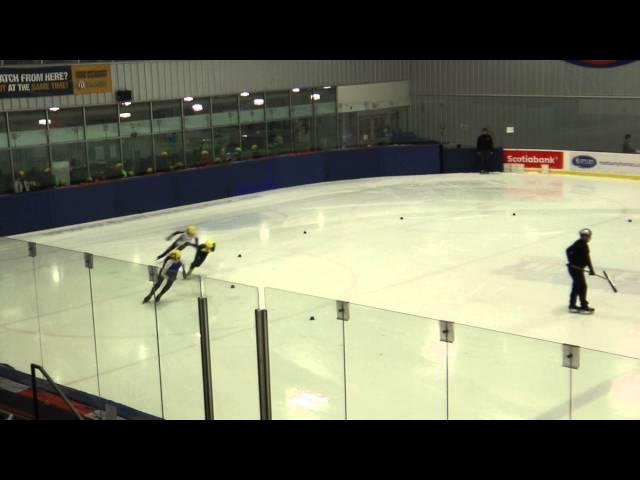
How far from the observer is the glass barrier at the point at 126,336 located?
951 centimetres

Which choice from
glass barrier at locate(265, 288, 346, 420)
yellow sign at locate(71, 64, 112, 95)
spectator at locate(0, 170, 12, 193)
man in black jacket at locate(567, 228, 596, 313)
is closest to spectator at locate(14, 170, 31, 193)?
spectator at locate(0, 170, 12, 193)

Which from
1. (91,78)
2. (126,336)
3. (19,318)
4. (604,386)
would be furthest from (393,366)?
(91,78)

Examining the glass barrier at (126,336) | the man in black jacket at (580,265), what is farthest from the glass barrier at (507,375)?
the man in black jacket at (580,265)

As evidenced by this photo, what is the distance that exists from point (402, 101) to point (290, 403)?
2932cm

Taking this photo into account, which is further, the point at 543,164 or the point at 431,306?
the point at 543,164

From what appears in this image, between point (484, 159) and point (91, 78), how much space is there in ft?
47.6

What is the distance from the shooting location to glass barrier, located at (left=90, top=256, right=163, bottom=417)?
9508 mm

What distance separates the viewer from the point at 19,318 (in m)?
10.9

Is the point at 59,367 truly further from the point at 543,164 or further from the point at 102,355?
the point at 543,164

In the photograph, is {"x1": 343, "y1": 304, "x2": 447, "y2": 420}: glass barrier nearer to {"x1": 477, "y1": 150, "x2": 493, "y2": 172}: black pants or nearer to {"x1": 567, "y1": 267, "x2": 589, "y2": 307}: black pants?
{"x1": 567, "y1": 267, "x2": 589, "y2": 307}: black pants

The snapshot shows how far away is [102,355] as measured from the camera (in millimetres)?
10125

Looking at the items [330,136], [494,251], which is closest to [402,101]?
[330,136]

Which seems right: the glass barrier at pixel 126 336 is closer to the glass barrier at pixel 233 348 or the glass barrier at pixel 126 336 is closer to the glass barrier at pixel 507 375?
the glass barrier at pixel 233 348

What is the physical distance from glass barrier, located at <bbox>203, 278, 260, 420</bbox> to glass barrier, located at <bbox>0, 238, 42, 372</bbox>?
287cm
